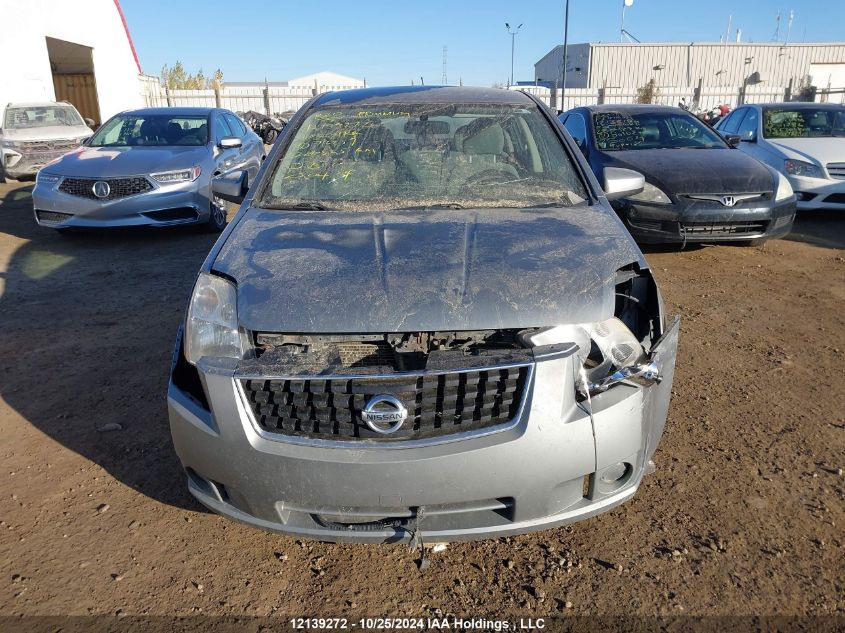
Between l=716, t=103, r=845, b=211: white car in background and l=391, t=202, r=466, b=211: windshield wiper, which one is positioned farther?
l=716, t=103, r=845, b=211: white car in background

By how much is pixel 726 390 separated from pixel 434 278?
2.30 m

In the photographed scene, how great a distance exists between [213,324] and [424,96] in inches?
80.5

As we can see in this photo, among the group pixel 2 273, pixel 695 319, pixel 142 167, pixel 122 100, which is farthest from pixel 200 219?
pixel 122 100

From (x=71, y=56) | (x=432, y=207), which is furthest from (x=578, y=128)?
(x=71, y=56)

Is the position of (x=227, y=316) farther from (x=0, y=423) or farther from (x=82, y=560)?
(x=0, y=423)

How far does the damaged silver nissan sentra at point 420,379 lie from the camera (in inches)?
78.6

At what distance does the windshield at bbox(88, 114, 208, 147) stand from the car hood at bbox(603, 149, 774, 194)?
537cm

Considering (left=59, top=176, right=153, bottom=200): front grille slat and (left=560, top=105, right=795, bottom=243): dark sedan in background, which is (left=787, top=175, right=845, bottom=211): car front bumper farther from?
(left=59, top=176, right=153, bottom=200): front grille slat

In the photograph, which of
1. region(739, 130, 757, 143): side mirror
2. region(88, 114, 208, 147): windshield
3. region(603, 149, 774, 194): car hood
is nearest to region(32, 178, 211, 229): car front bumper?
region(88, 114, 208, 147): windshield

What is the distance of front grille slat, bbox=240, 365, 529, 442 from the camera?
2.01m

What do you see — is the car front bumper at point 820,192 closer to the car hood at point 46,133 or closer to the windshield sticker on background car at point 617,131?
the windshield sticker on background car at point 617,131

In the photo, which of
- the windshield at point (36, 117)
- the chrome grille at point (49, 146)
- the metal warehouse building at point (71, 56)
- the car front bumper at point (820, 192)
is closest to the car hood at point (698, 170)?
the car front bumper at point (820, 192)

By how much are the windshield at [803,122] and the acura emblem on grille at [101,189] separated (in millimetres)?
8610

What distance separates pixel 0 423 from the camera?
3492 millimetres
